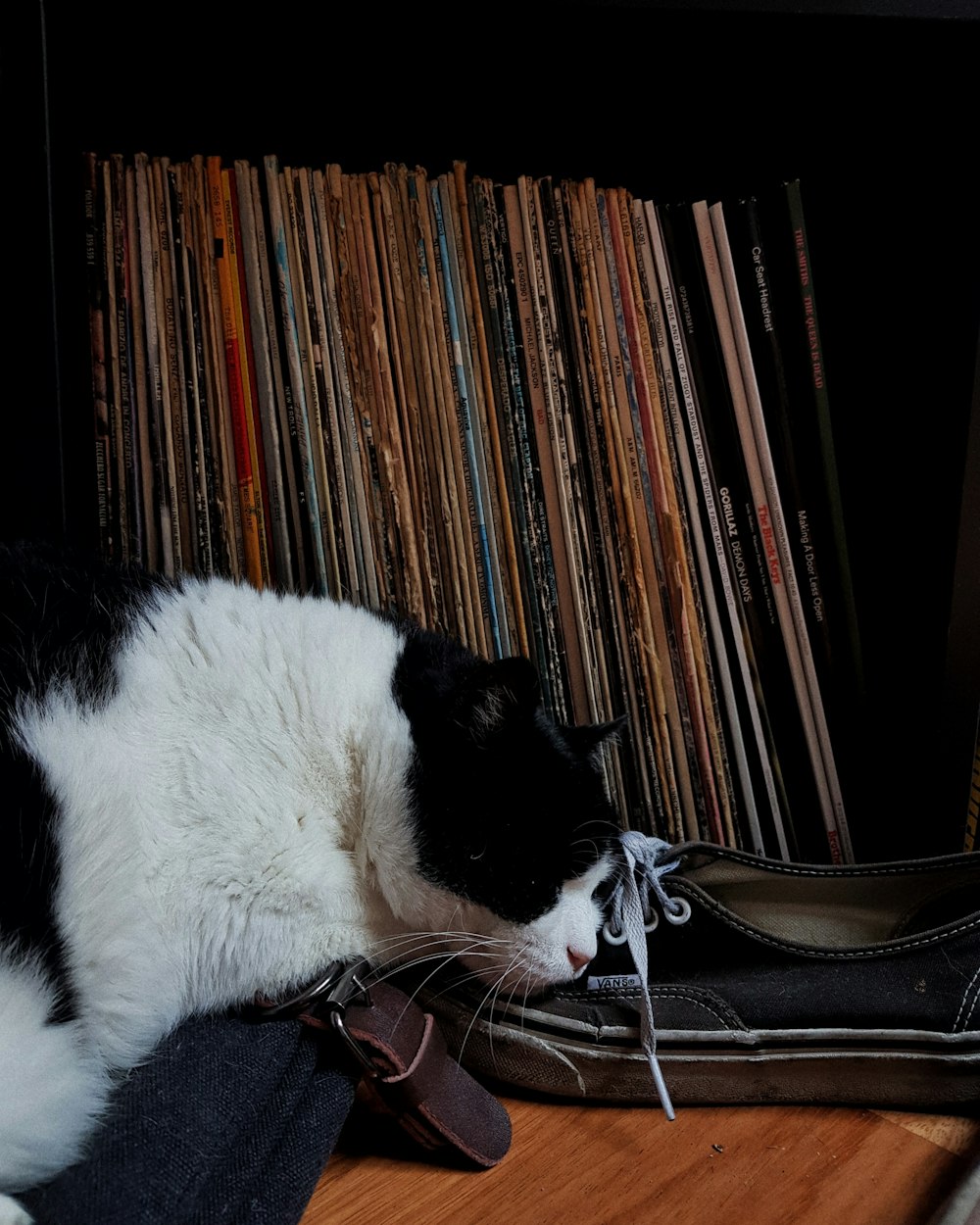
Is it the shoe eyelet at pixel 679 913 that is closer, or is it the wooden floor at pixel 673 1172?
the wooden floor at pixel 673 1172

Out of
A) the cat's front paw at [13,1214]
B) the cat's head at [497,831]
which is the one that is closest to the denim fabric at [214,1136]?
the cat's front paw at [13,1214]

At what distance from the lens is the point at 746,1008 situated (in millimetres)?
721

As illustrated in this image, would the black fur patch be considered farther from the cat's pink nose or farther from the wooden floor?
the wooden floor

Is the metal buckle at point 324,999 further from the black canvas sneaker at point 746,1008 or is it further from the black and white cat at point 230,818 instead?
the black canvas sneaker at point 746,1008

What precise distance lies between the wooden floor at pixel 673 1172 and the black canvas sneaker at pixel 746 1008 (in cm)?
2

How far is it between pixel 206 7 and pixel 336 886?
2.76 ft

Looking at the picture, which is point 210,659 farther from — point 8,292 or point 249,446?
point 8,292

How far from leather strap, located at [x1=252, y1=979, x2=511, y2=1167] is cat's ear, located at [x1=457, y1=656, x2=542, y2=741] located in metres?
0.22

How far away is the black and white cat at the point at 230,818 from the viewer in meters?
0.58

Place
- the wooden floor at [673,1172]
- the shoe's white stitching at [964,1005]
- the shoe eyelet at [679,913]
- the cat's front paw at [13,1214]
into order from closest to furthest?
the cat's front paw at [13,1214] < the wooden floor at [673,1172] < the shoe's white stitching at [964,1005] < the shoe eyelet at [679,913]

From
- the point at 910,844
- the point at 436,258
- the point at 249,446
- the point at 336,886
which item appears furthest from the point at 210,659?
the point at 910,844

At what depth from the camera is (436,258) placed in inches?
39.8

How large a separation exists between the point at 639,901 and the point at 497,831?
0.54ft

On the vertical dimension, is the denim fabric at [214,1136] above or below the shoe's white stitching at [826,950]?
below
